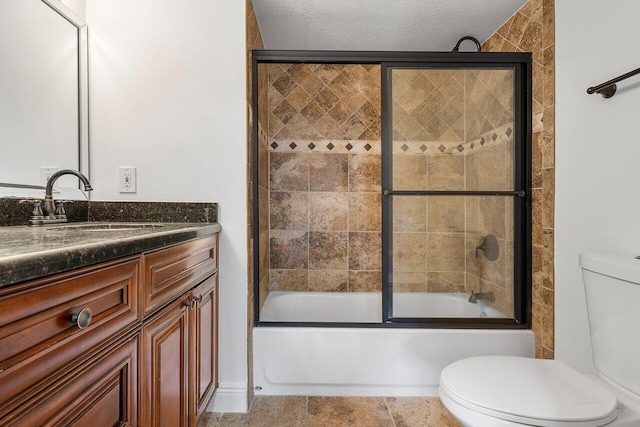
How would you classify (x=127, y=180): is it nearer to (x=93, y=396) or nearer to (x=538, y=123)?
(x=93, y=396)

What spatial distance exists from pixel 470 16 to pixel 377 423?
7.53 feet

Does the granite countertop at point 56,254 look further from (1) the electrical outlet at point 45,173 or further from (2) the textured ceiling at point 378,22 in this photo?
(2) the textured ceiling at point 378,22

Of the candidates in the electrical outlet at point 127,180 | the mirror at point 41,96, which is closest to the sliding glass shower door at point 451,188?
the electrical outlet at point 127,180

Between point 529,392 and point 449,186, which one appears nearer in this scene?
point 529,392

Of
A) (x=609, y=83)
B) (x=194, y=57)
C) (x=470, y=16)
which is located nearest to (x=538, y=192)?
(x=609, y=83)

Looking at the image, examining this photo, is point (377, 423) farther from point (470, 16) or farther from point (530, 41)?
point (470, 16)

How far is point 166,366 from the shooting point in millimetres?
1105

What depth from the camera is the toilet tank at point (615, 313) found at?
1126 mm

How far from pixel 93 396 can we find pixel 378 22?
2226 mm

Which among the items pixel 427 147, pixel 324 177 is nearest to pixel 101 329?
pixel 427 147

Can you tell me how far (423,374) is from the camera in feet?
6.10

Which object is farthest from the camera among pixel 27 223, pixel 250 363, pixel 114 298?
pixel 250 363

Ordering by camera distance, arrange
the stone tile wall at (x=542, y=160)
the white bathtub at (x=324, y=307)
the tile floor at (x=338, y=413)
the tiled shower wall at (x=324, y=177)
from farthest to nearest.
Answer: the tiled shower wall at (x=324, y=177), the white bathtub at (x=324, y=307), the stone tile wall at (x=542, y=160), the tile floor at (x=338, y=413)

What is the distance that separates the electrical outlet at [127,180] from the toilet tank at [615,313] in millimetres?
2032
